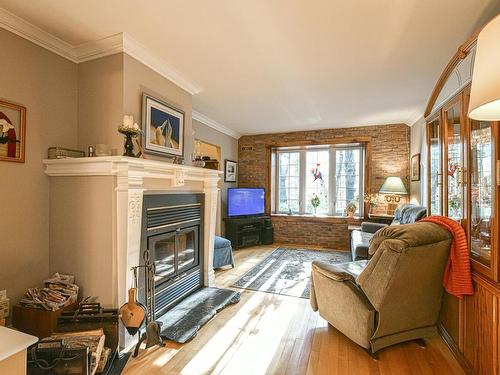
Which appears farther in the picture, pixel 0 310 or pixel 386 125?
pixel 386 125

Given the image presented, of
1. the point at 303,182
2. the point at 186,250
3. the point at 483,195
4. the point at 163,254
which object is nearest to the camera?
the point at 483,195

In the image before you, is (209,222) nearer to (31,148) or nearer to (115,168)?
(115,168)

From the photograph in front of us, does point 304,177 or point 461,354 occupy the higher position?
point 304,177

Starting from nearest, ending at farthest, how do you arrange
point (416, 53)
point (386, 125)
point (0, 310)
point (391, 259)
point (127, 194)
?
point (391, 259)
point (0, 310)
point (127, 194)
point (416, 53)
point (386, 125)

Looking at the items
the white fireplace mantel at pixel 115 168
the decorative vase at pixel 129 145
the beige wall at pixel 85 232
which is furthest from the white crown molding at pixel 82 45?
the beige wall at pixel 85 232

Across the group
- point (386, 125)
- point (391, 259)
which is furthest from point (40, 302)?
point (386, 125)

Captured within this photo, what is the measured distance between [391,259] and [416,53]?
1986mm

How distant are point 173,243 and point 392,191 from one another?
13.0 feet

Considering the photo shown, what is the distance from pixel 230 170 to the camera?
5809 millimetres

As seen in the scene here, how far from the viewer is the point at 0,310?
1865 mm

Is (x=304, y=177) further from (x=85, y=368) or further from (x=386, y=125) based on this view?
(x=85, y=368)

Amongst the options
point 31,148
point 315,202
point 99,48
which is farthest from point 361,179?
point 31,148

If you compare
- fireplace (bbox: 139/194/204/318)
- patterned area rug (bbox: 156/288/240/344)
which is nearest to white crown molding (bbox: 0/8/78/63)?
fireplace (bbox: 139/194/204/318)

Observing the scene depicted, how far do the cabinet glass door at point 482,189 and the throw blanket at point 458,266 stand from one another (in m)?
0.06
